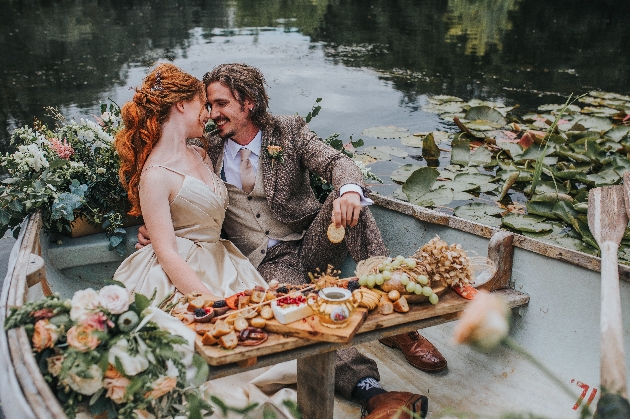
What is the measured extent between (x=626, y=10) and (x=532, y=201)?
15.2 metres

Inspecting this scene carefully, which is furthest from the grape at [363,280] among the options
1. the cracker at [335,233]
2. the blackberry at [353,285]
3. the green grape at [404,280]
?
the cracker at [335,233]

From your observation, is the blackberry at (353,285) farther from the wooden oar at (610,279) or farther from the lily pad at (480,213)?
the lily pad at (480,213)

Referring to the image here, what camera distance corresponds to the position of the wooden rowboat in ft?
7.75

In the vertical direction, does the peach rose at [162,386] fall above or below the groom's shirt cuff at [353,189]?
below

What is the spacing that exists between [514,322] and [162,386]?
179 cm

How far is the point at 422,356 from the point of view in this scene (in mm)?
2637

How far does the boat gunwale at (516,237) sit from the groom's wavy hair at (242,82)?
34.6 inches

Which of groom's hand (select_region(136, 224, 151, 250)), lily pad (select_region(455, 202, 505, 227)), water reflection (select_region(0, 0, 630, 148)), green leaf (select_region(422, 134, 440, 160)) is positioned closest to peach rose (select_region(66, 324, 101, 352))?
groom's hand (select_region(136, 224, 151, 250))

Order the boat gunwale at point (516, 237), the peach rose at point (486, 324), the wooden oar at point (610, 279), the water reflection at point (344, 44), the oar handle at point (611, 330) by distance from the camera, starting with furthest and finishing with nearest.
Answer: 1. the water reflection at point (344, 44)
2. the boat gunwale at point (516, 237)
3. the wooden oar at point (610, 279)
4. the oar handle at point (611, 330)
5. the peach rose at point (486, 324)

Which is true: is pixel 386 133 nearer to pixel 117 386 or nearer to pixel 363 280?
pixel 363 280

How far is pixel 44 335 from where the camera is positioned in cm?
144

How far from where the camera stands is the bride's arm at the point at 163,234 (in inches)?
89.3

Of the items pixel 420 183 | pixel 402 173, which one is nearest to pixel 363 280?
pixel 420 183

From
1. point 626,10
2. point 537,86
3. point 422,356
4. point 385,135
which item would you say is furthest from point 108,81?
point 626,10
